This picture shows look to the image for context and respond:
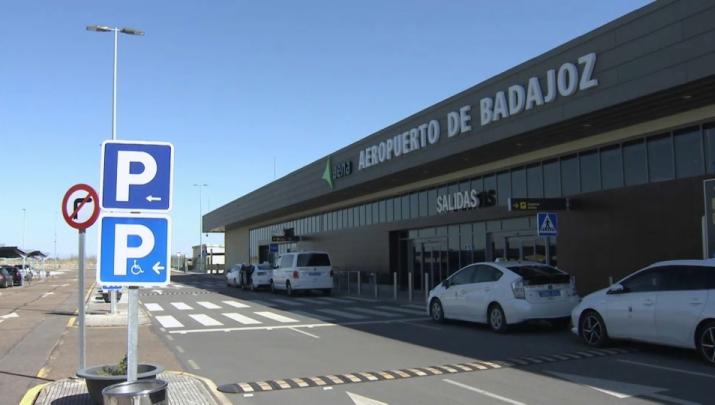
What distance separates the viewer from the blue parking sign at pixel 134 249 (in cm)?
587

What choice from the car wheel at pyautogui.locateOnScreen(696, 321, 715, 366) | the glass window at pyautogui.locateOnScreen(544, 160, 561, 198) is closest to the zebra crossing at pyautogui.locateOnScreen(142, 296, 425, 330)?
the glass window at pyautogui.locateOnScreen(544, 160, 561, 198)

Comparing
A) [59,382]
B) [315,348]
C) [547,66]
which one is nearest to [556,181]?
[547,66]

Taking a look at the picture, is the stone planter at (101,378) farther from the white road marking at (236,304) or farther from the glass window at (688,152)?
the white road marking at (236,304)

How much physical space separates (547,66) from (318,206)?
26.8 m

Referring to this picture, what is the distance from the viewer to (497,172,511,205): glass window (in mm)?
23828

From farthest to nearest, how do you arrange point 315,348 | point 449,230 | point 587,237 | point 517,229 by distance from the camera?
point 449,230
point 517,229
point 587,237
point 315,348

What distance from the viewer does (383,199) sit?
34.2m

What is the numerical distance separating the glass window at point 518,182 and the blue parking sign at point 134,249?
18.6 metres

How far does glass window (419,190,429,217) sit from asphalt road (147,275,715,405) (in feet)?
42.3

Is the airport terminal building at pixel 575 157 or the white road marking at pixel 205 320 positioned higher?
the airport terminal building at pixel 575 157

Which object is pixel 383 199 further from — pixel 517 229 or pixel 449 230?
pixel 517 229

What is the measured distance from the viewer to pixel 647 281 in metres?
11.1

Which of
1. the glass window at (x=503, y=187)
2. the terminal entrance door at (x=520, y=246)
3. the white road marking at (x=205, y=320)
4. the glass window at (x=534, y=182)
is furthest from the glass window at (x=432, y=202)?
the white road marking at (x=205, y=320)

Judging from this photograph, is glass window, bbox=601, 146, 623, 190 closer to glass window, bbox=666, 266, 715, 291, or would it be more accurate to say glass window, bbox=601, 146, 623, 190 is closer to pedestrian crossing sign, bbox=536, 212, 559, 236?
pedestrian crossing sign, bbox=536, 212, 559, 236
